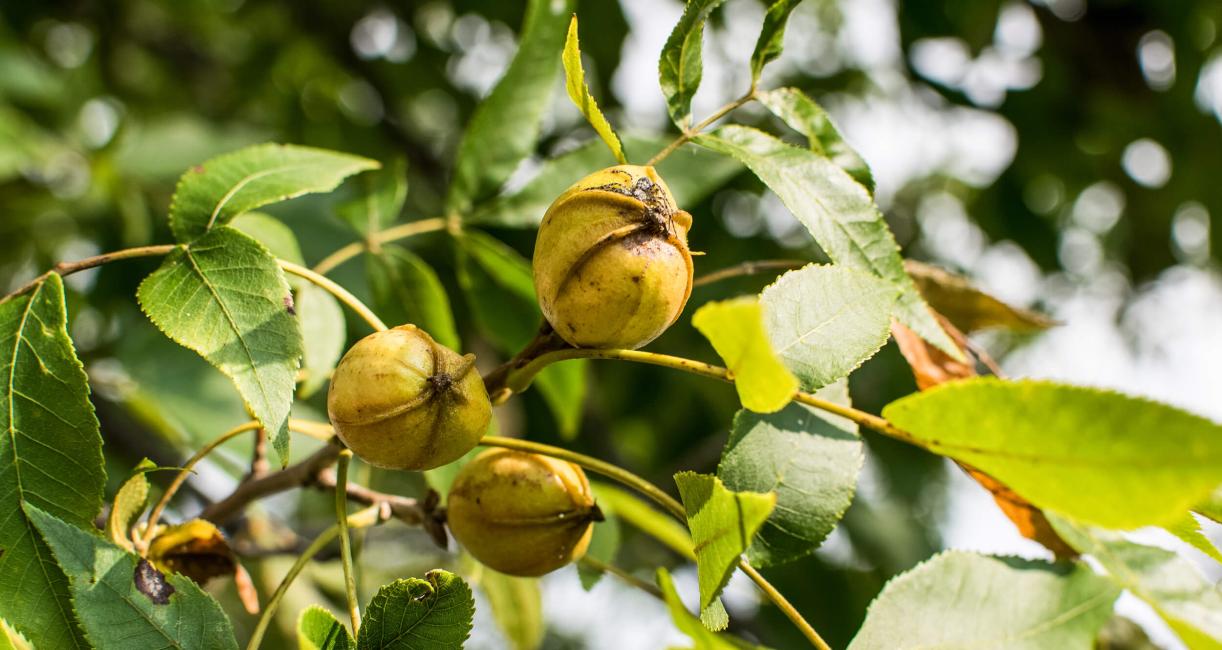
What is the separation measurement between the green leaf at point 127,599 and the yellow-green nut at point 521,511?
1.35 feet

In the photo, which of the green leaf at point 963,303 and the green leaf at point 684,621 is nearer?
the green leaf at point 684,621

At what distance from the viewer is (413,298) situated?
207cm

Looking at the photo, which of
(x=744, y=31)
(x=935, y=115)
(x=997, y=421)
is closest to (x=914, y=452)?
(x=935, y=115)

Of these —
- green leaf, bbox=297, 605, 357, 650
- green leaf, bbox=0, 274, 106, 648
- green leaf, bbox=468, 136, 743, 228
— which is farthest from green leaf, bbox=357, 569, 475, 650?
green leaf, bbox=468, 136, 743, 228

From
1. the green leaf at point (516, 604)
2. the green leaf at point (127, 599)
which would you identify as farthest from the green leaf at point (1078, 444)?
the green leaf at point (516, 604)

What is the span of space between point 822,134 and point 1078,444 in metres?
0.76

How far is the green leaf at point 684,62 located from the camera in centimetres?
145

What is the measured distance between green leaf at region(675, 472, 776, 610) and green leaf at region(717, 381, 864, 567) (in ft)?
0.78

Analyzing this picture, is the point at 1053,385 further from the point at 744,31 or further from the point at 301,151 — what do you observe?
the point at 744,31

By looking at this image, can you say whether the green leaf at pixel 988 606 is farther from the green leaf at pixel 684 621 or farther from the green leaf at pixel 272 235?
the green leaf at pixel 272 235

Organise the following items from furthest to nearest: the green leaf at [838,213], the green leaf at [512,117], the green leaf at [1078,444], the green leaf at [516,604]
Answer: the green leaf at [516,604]
the green leaf at [512,117]
the green leaf at [838,213]
the green leaf at [1078,444]

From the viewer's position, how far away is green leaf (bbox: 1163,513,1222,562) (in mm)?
1332

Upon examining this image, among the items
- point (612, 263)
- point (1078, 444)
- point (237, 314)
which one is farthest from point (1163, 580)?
point (237, 314)

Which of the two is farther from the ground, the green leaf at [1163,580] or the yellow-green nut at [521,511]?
the green leaf at [1163,580]
